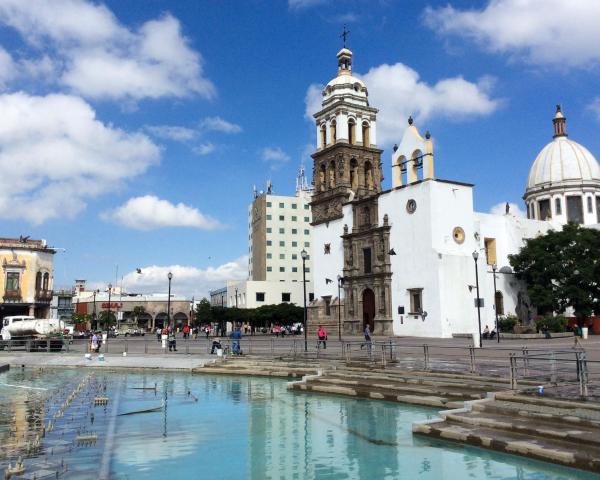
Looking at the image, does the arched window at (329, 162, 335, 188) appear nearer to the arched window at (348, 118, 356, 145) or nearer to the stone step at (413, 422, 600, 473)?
the arched window at (348, 118, 356, 145)

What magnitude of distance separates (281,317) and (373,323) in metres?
20.8

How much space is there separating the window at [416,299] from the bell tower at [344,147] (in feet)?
43.7

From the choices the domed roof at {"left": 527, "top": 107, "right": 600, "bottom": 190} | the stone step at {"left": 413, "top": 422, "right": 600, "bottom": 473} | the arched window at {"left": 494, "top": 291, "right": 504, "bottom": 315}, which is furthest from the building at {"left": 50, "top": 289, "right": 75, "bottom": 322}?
the stone step at {"left": 413, "top": 422, "right": 600, "bottom": 473}

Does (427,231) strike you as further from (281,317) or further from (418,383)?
(418,383)

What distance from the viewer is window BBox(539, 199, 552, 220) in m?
72.1

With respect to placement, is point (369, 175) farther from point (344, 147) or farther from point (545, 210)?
point (545, 210)

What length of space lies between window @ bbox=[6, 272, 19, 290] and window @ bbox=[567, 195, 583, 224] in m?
64.4

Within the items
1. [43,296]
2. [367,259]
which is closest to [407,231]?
[367,259]

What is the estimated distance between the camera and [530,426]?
35.8ft

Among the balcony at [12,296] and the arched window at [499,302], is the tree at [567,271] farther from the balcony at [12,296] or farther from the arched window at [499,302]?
the balcony at [12,296]

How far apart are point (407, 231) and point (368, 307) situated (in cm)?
887

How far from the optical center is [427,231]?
4912 centimetres

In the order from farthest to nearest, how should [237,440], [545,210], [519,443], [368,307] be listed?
1. [545,210]
2. [368,307]
3. [237,440]
4. [519,443]

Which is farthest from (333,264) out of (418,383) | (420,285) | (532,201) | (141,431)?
(141,431)
